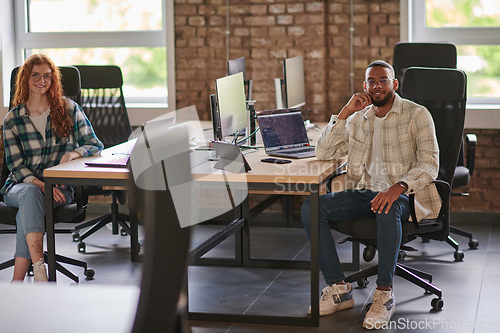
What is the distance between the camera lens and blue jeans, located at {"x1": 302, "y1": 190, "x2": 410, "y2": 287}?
265 centimetres

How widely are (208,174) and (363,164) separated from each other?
2.55ft

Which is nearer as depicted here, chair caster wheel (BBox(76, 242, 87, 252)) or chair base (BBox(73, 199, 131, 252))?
chair caster wheel (BBox(76, 242, 87, 252))

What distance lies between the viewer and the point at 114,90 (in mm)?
4270

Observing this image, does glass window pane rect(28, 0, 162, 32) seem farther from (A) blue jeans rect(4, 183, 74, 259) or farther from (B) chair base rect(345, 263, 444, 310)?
(B) chair base rect(345, 263, 444, 310)

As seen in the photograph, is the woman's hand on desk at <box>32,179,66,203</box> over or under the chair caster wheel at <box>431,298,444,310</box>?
over

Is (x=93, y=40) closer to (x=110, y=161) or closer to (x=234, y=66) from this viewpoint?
(x=234, y=66)

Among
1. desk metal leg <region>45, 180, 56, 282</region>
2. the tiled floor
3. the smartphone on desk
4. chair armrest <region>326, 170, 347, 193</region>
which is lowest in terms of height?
the tiled floor

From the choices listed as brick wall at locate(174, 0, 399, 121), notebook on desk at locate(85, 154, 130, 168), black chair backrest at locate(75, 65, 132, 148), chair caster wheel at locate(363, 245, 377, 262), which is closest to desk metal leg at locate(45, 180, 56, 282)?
notebook on desk at locate(85, 154, 130, 168)

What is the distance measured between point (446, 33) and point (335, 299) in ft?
8.95

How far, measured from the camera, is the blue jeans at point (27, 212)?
297cm

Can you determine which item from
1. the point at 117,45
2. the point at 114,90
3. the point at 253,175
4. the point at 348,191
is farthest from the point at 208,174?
the point at 117,45

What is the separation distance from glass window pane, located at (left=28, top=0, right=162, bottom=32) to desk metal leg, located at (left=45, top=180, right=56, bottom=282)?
255 cm

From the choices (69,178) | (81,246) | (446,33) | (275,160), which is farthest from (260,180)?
(446,33)

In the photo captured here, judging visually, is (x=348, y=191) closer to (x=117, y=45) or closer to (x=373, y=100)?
(x=373, y=100)
